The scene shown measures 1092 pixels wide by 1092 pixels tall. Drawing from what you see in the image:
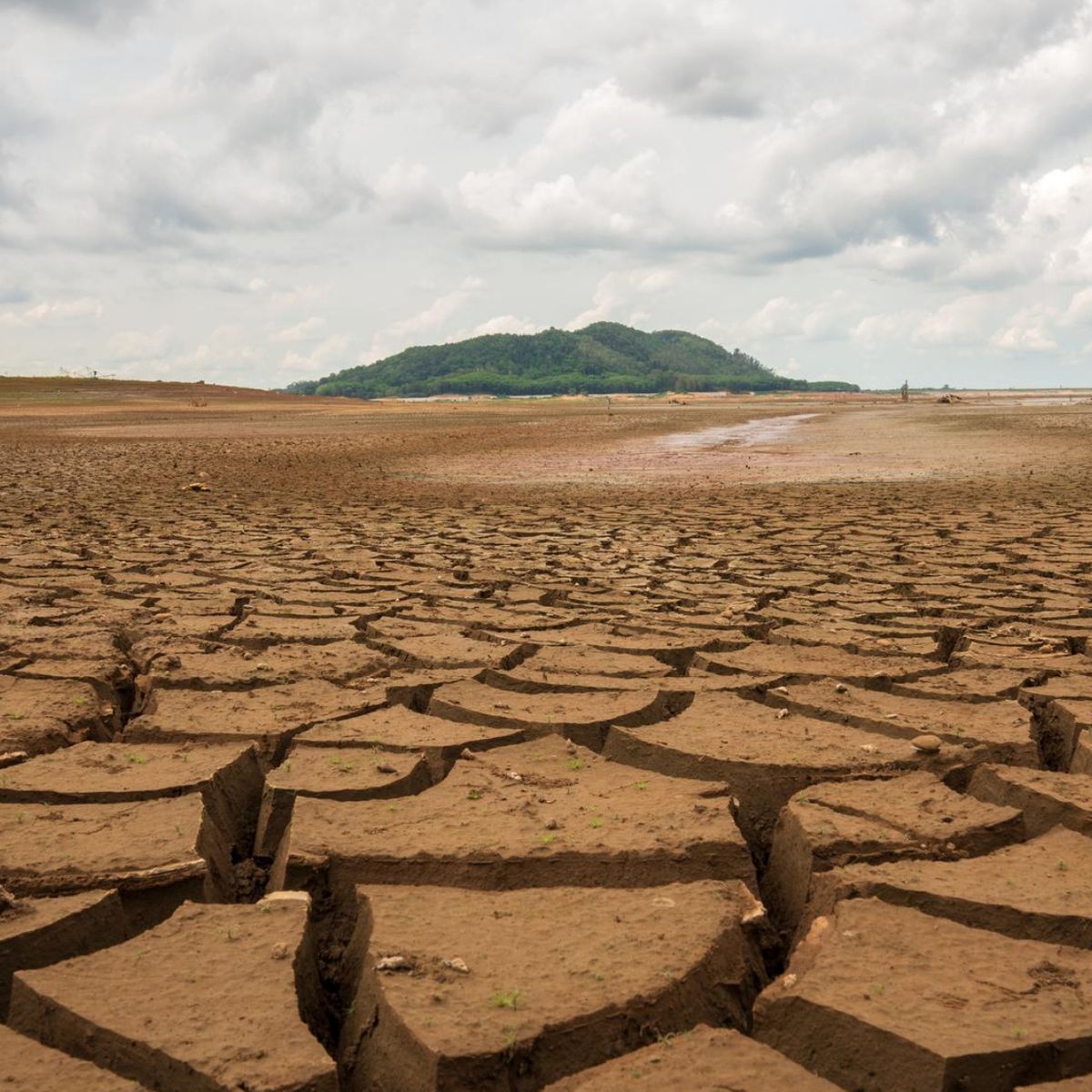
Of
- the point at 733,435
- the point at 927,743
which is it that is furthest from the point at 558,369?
the point at 927,743

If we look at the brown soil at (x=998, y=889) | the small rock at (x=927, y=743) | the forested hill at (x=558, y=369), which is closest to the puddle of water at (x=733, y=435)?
the small rock at (x=927, y=743)

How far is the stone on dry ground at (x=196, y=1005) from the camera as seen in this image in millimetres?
1271

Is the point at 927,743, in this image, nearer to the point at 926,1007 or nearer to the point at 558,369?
the point at 926,1007

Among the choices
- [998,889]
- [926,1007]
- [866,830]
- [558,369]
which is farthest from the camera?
[558,369]

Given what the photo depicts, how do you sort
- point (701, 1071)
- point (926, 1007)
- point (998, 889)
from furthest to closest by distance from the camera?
point (998, 889) → point (926, 1007) → point (701, 1071)

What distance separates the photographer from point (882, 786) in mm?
2176

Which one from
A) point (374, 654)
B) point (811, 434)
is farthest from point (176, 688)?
point (811, 434)

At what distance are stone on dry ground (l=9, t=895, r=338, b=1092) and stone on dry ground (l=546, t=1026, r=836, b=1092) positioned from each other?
0.33 metres

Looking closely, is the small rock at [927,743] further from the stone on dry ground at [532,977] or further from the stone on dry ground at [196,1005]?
the stone on dry ground at [196,1005]

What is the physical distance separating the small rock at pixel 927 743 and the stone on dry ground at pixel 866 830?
18cm

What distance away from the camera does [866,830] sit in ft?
6.34

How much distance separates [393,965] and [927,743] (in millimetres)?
1388

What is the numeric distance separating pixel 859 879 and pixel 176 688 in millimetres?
1953

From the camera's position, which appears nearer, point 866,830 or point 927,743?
point 866,830
